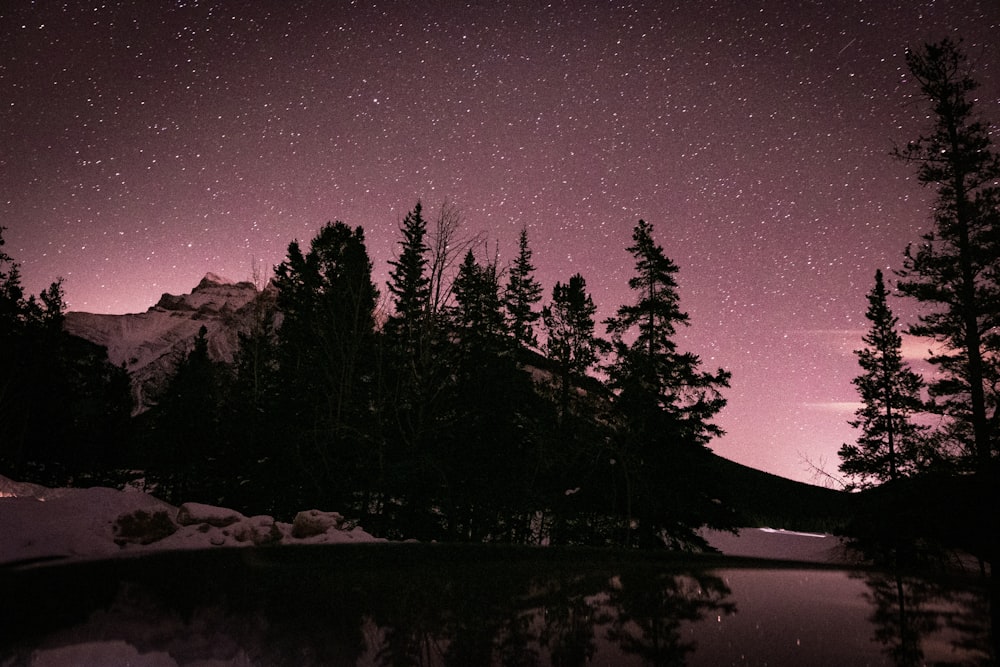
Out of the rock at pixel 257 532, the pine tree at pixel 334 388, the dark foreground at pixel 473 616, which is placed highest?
the pine tree at pixel 334 388

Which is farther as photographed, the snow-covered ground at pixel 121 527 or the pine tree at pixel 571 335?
the pine tree at pixel 571 335

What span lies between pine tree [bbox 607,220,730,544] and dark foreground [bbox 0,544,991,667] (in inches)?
641

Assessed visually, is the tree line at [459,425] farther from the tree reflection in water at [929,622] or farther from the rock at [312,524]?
the tree reflection in water at [929,622]

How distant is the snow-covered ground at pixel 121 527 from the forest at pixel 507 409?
5251 mm

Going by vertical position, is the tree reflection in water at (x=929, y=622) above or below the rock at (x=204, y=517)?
above

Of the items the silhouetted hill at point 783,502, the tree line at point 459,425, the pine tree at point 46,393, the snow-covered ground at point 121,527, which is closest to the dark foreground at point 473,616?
the snow-covered ground at point 121,527

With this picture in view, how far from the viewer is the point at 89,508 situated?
23.4 feet

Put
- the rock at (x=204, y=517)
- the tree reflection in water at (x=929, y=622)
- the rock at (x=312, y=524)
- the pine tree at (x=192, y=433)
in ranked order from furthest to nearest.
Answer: the pine tree at (x=192, y=433) → the rock at (x=312, y=524) → the rock at (x=204, y=517) → the tree reflection in water at (x=929, y=622)

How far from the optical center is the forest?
15617mm

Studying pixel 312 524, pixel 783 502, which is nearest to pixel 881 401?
pixel 312 524

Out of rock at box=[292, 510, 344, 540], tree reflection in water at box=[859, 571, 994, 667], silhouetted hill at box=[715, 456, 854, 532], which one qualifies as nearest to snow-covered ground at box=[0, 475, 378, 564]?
rock at box=[292, 510, 344, 540]

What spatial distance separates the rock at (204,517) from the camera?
8023mm

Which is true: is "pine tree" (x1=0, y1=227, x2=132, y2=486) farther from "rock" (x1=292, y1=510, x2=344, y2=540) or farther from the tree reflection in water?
the tree reflection in water

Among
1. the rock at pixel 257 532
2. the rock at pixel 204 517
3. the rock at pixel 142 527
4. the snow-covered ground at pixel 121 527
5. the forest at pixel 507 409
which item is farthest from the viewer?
the forest at pixel 507 409
